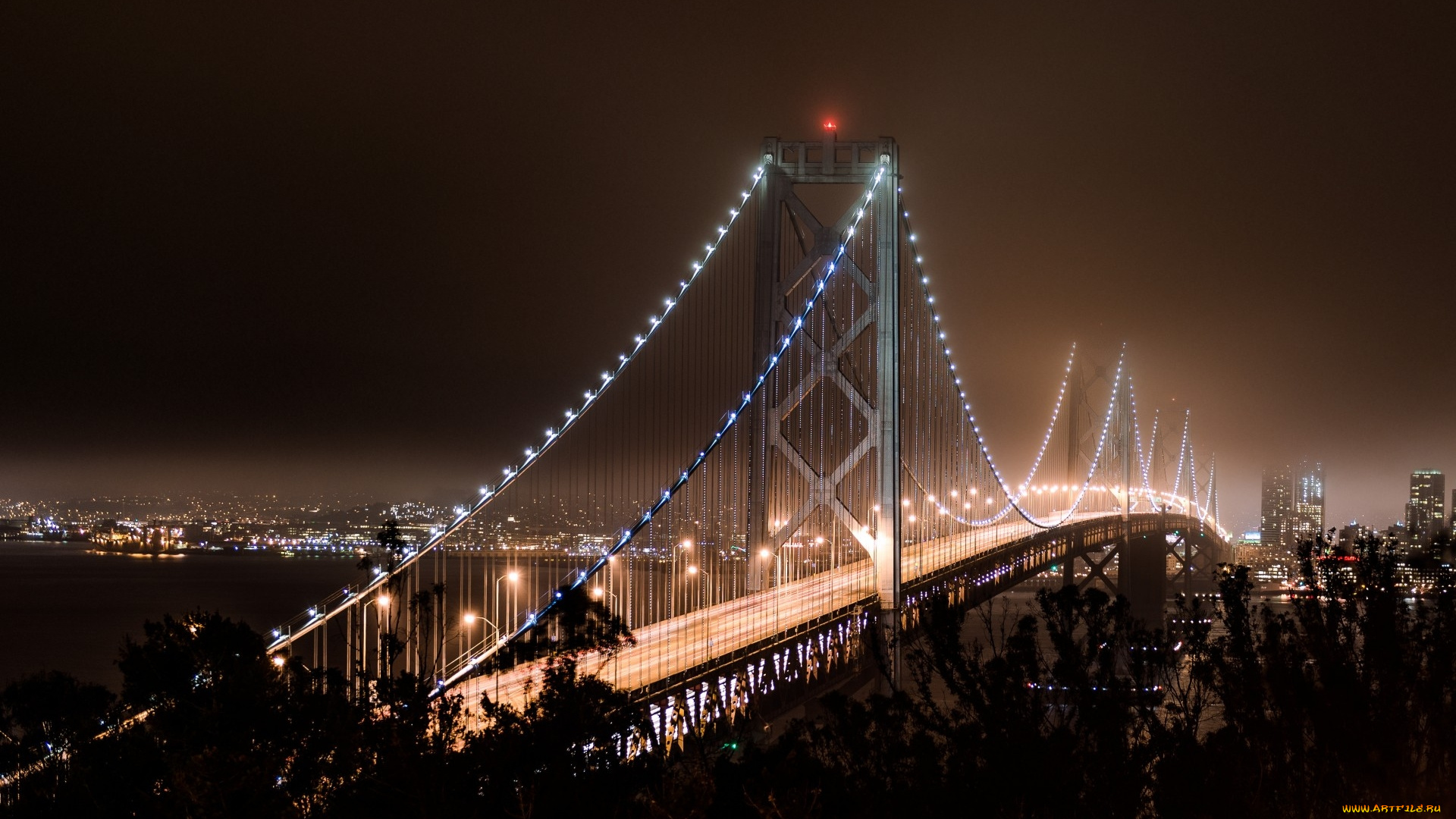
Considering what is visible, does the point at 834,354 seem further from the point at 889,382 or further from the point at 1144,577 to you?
the point at 1144,577

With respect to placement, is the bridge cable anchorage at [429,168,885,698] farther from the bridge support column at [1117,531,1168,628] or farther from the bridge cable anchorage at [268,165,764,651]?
the bridge support column at [1117,531,1168,628]

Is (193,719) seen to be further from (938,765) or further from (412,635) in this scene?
(938,765)

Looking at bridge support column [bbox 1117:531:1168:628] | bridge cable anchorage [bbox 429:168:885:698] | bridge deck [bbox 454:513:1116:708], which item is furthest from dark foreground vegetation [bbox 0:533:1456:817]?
bridge support column [bbox 1117:531:1168:628]

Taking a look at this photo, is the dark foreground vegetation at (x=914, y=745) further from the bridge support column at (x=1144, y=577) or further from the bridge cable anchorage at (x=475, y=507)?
the bridge support column at (x=1144, y=577)

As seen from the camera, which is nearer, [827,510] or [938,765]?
[938,765]

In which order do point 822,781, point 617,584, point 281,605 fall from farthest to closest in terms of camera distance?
point 281,605
point 617,584
point 822,781


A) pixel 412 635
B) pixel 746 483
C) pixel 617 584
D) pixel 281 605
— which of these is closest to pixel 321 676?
pixel 412 635

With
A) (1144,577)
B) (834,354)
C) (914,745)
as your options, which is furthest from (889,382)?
(1144,577)

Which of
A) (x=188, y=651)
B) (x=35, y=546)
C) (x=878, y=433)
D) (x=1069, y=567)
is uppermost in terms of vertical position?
(x=878, y=433)
